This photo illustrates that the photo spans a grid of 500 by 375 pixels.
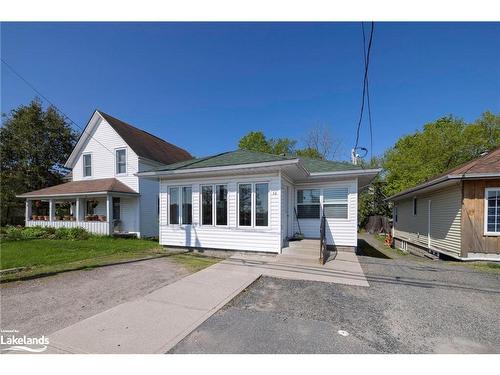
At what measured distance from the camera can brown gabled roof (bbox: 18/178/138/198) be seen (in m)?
14.1

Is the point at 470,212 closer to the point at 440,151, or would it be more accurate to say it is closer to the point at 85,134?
the point at 440,151

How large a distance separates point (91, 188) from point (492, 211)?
19414 millimetres

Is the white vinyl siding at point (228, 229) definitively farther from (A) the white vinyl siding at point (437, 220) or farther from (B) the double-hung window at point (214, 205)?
(A) the white vinyl siding at point (437, 220)

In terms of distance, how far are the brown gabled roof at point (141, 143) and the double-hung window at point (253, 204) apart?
10.2 m

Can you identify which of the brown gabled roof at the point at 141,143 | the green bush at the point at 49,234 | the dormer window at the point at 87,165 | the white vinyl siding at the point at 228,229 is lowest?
the green bush at the point at 49,234

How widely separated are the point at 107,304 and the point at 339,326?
3959mm

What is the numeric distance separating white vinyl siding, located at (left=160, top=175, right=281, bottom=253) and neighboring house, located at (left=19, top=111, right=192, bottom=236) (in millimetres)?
6531

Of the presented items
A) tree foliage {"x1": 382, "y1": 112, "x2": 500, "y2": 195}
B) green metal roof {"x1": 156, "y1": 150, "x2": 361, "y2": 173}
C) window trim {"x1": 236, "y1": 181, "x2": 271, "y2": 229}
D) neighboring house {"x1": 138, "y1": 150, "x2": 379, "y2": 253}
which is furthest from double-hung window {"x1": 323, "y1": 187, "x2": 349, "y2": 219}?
tree foliage {"x1": 382, "y1": 112, "x2": 500, "y2": 195}

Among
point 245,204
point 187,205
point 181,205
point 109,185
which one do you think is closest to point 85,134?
point 109,185

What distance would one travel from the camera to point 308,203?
9953 mm

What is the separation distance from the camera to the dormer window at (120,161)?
623 inches

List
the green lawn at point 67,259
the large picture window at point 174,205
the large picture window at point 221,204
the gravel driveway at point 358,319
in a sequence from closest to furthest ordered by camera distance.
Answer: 1. the gravel driveway at point 358,319
2. the green lawn at point 67,259
3. the large picture window at point 221,204
4. the large picture window at point 174,205

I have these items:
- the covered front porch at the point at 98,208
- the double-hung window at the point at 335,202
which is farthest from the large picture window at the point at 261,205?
the covered front porch at the point at 98,208

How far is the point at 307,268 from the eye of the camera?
6.57 metres
